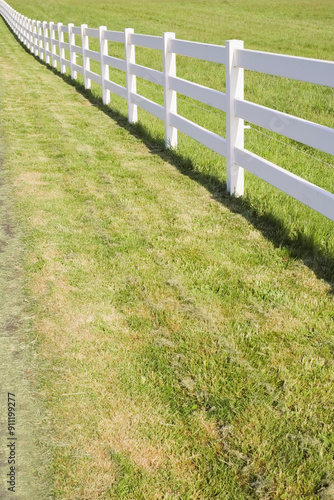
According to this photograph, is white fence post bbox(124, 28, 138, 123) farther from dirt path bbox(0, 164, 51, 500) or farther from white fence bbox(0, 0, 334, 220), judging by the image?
dirt path bbox(0, 164, 51, 500)

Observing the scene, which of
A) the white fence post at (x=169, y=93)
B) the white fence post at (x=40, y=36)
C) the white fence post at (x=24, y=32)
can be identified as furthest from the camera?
the white fence post at (x=24, y=32)

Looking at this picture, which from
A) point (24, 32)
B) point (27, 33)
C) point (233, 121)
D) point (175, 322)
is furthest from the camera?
point (24, 32)

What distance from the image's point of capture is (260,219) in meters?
5.92

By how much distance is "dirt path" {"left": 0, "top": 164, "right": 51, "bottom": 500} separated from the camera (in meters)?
2.79

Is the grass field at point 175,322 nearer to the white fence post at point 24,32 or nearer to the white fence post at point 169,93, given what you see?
the white fence post at point 169,93

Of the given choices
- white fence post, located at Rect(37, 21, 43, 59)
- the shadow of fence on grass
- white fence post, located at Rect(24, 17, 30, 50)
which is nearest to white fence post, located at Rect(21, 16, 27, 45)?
white fence post, located at Rect(24, 17, 30, 50)

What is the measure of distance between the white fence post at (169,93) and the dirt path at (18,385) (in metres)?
3.83

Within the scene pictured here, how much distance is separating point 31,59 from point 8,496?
930 inches

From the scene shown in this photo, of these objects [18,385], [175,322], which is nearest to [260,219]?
[175,322]

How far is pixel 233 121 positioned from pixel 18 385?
391 centimetres

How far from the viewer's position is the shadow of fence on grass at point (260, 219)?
4934 mm

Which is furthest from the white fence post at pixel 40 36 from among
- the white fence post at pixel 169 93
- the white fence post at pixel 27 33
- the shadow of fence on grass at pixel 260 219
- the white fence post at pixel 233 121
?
the white fence post at pixel 233 121

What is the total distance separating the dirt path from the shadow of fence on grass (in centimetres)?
214

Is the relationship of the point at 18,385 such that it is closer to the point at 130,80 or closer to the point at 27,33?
the point at 130,80
